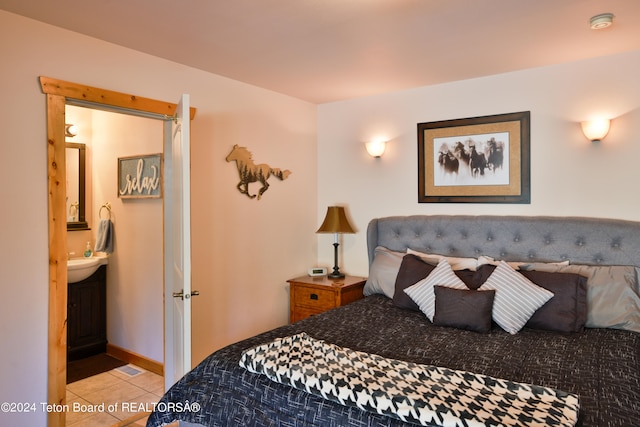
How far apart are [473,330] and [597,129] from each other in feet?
5.22

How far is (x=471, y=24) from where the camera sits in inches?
87.4

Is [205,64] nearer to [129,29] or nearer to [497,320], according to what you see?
[129,29]

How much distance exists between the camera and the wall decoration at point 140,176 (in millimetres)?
3385

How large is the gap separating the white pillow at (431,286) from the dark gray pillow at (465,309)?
82 mm

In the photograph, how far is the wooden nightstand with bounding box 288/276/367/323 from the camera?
336cm

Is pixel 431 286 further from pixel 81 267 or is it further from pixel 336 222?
pixel 81 267

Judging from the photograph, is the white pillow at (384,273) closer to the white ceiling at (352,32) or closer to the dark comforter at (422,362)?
the dark comforter at (422,362)

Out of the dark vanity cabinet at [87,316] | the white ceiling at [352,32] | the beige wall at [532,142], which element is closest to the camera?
the white ceiling at [352,32]

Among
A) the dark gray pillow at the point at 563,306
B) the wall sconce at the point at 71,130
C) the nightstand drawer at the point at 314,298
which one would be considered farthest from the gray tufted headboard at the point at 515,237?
the wall sconce at the point at 71,130

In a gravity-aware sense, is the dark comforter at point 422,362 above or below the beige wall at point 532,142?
below

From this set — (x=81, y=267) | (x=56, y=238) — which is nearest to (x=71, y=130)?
(x=81, y=267)

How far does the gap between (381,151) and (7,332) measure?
114 inches

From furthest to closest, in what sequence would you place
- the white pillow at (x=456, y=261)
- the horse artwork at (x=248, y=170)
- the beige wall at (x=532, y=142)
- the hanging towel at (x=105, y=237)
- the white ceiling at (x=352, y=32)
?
1. the hanging towel at (x=105, y=237)
2. the horse artwork at (x=248, y=170)
3. the white pillow at (x=456, y=261)
4. the beige wall at (x=532, y=142)
5. the white ceiling at (x=352, y=32)

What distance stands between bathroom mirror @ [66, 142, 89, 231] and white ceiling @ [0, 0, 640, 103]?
71.4 inches
